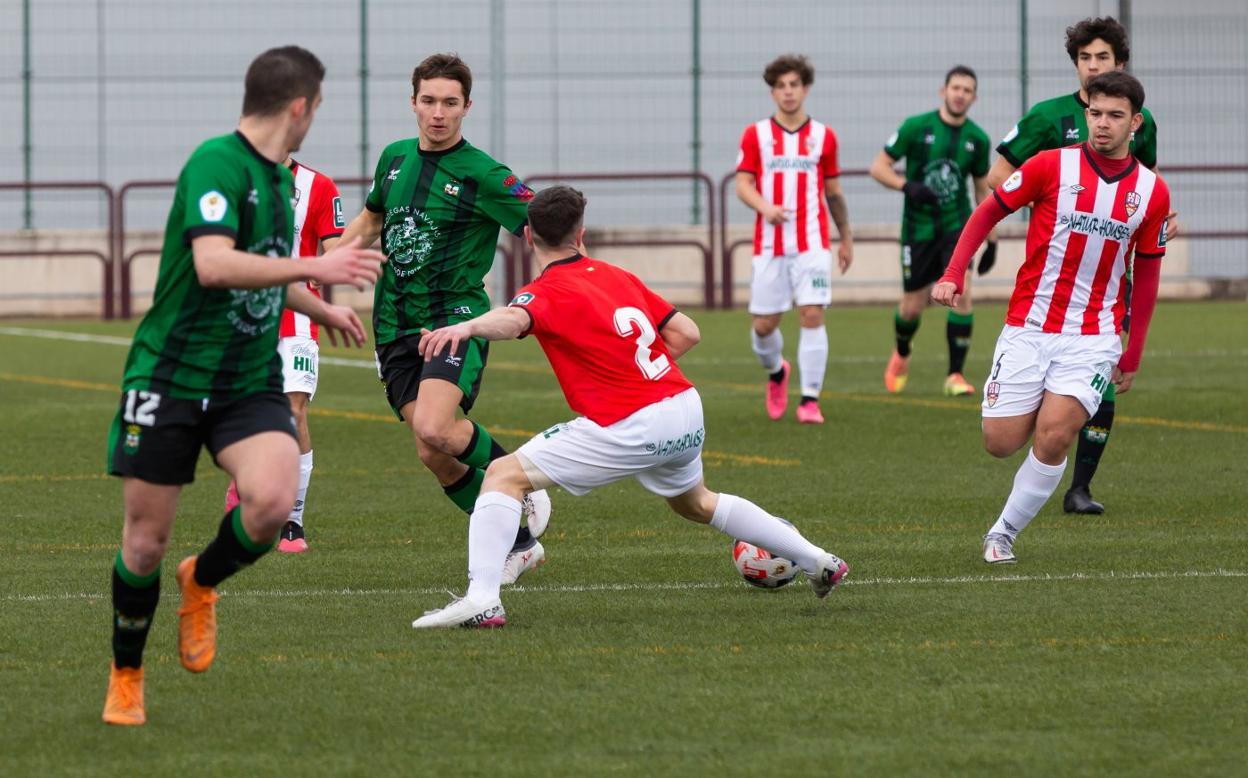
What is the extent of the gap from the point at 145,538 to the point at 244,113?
45.0 inches

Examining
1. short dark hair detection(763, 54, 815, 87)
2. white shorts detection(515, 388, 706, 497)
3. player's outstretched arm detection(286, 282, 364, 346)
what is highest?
short dark hair detection(763, 54, 815, 87)

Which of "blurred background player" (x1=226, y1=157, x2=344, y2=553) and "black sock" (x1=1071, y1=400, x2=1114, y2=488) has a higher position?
"blurred background player" (x1=226, y1=157, x2=344, y2=553)

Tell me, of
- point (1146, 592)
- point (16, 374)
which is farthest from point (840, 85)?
point (1146, 592)

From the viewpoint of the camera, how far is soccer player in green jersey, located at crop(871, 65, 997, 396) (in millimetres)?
15023

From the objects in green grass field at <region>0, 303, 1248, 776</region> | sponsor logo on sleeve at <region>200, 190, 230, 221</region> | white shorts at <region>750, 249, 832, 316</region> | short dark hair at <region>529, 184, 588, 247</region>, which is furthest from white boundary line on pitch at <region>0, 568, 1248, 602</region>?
white shorts at <region>750, 249, 832, 316</region>

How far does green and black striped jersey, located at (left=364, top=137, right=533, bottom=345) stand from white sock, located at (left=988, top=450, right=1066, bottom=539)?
7.06ft

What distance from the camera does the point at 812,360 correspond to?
1349cm

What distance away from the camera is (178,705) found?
5.55m

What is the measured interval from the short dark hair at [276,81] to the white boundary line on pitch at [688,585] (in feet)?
7.59

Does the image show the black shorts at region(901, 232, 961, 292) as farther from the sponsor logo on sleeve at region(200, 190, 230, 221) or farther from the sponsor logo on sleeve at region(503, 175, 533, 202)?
the sponsor logo on sleeve at region(200, 190, 230, 221)

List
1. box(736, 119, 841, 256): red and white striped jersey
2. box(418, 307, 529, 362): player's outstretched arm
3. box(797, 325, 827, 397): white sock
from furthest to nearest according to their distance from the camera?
box(736, 119, 841, 256): red and white striped jersey → box(797, 325, 827, 397): white sock → box(418, 307, 529, 362): player's outstretched arm

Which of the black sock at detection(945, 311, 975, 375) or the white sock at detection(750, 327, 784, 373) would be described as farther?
the black sock at detection(945, 311, 975, 375)

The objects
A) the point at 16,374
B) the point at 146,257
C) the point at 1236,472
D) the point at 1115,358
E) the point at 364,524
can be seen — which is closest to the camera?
the point at 1115,358

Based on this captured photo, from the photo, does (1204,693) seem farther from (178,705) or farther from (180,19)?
(180,19)
